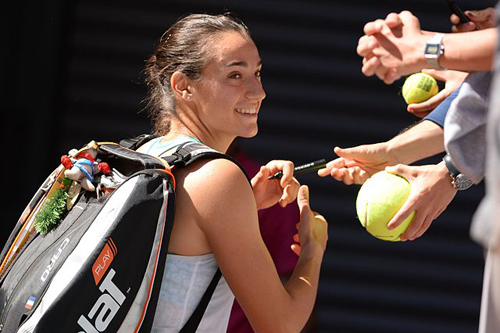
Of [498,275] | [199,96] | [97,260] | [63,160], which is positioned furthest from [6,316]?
[498,275]

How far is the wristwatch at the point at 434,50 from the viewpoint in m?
1.80

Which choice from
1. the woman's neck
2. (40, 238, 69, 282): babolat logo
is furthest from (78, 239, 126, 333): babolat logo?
the woman's neck

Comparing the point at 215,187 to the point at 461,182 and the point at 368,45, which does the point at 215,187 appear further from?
the point at 461,182

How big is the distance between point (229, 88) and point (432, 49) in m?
0.77

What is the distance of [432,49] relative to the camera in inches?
71.1

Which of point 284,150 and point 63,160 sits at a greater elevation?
point 63,160

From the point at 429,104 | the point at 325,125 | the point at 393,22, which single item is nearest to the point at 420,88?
the point at 429,104

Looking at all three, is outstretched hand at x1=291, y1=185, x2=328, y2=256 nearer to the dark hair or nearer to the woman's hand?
the woman's hand

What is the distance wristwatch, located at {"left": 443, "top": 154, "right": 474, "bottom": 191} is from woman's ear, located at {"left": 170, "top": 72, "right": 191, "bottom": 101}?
81 centimetres

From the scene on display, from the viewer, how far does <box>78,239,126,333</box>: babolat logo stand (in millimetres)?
1916

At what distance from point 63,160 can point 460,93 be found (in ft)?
3.60

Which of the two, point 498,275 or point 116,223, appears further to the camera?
point 116,223

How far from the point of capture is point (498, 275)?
123cm

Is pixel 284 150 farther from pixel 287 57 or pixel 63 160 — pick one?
pixel 63 160
